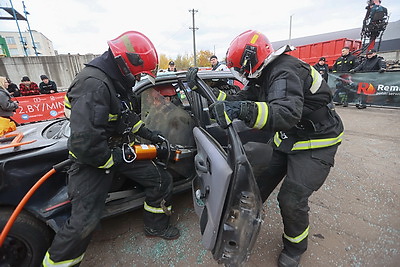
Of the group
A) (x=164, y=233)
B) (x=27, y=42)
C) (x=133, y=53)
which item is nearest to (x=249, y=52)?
(x=133, y=53)

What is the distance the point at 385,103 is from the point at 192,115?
681 cm

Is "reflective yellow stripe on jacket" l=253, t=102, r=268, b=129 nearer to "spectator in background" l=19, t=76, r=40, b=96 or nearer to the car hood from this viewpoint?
the car hood

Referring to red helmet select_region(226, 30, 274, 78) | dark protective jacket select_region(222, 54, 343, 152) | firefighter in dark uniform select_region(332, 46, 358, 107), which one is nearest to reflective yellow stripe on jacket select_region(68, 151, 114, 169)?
dark protective jacket select_region(222, 54, 343, 152)

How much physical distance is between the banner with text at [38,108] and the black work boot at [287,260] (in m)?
7.52

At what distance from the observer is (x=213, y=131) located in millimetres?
2246

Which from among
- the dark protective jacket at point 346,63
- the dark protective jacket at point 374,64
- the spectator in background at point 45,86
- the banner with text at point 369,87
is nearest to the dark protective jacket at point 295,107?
the banner with text at point 369,87

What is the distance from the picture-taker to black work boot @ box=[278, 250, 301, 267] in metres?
1.68

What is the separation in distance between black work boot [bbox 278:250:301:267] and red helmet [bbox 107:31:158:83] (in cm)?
188

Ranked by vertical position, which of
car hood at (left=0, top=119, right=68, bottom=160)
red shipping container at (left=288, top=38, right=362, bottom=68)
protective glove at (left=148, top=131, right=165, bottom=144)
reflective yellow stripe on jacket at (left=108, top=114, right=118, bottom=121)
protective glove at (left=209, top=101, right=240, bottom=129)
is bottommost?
protective glove at (left=148, top=131, right=165, bottom=144)

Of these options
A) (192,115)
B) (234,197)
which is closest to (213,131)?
(192,115)

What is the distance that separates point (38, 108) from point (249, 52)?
7.47 m

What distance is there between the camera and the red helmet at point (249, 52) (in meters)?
1.54

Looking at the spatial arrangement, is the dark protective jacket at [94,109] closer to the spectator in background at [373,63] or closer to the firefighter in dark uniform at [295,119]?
the firefighter in dark uniform at [295,119]

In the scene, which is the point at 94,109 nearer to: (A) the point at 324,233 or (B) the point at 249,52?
(B) the point at 249,52
